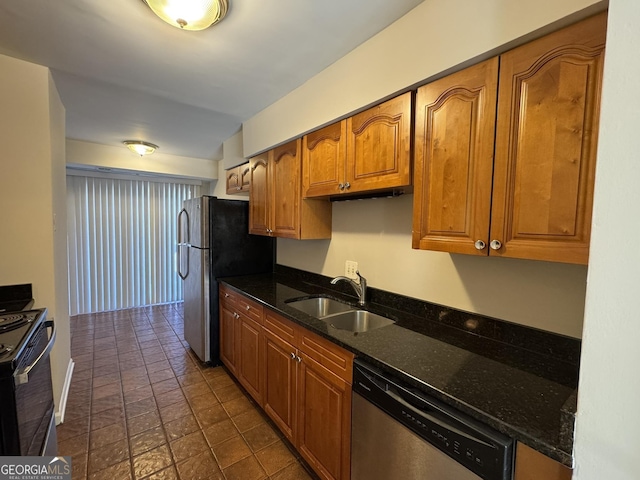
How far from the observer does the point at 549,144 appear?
0.97 metres

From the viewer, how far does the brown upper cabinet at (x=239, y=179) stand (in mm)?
3047

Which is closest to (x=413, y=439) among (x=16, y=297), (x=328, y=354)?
(x=328, y=354)

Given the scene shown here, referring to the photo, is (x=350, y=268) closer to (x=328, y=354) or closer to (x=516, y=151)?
(x=328, y=354)

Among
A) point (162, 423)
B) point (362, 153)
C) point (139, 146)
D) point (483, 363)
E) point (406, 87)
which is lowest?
point (162, 423)

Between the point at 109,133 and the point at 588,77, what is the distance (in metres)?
4.04

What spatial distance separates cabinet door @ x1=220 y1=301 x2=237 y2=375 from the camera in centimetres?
253

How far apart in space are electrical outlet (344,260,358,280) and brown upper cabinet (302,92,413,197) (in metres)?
0.58

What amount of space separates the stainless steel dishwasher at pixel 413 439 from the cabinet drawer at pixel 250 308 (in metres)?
1.00

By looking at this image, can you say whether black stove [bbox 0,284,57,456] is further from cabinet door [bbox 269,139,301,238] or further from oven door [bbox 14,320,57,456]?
cabinet door [bbox 269,139,301,238]

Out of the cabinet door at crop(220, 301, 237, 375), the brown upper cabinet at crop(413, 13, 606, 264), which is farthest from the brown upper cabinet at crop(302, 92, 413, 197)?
the cabinet door at crop(220, 301, 237, 375)

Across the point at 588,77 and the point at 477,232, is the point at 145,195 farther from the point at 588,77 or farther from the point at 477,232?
the point at 588,77

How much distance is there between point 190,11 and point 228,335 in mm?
2333

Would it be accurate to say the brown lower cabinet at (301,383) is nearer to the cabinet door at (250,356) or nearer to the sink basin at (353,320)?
the cabinet door at (250,356)

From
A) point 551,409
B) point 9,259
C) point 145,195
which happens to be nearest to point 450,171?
point 551,409
